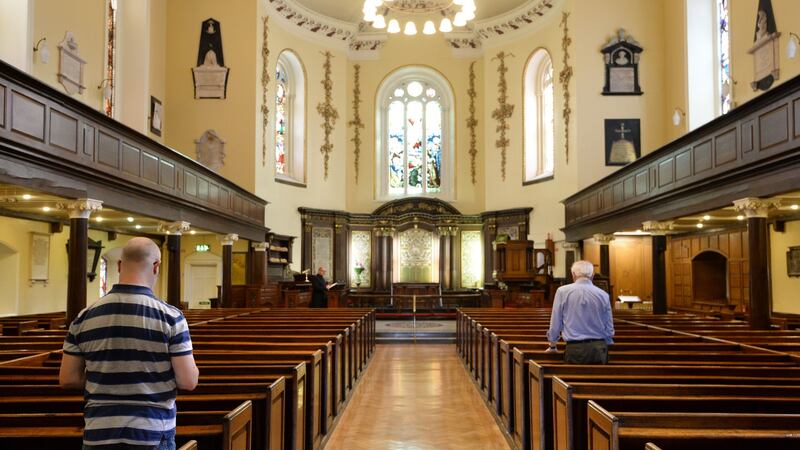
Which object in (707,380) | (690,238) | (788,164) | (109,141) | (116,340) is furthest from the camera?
(690,238)

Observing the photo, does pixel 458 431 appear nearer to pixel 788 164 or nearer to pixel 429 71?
pixel 788 164

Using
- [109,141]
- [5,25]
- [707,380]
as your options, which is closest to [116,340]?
[707,380]

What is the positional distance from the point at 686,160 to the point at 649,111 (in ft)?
26.4

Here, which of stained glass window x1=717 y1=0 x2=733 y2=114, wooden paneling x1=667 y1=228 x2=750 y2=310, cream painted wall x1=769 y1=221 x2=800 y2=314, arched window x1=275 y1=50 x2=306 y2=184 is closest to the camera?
cream painted wall x1=769 y1=221 x2=800 y2=314

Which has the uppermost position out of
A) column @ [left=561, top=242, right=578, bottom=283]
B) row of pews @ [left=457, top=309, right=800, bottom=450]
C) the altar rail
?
the altar rail

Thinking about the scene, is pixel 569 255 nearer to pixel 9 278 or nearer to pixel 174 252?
pixel 174 252

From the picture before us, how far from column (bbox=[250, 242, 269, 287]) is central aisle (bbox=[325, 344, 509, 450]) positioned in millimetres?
8961

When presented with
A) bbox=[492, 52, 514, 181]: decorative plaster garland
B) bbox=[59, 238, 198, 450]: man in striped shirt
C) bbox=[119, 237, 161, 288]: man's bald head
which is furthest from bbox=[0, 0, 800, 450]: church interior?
bbox=[119, 237, 161, 288]: man's bald head

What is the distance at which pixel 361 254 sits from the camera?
25.2 metres

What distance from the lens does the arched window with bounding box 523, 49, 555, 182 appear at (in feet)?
76.1

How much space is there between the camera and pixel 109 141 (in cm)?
1040

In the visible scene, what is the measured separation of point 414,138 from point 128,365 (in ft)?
80.3

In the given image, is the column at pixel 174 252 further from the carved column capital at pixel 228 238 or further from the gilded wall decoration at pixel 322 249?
the gilded wall decoration at pixel 322 249

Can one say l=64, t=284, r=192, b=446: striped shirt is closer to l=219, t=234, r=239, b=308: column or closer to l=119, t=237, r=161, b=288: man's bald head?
l=119, t=237, r=161, b=288: man's bald head
